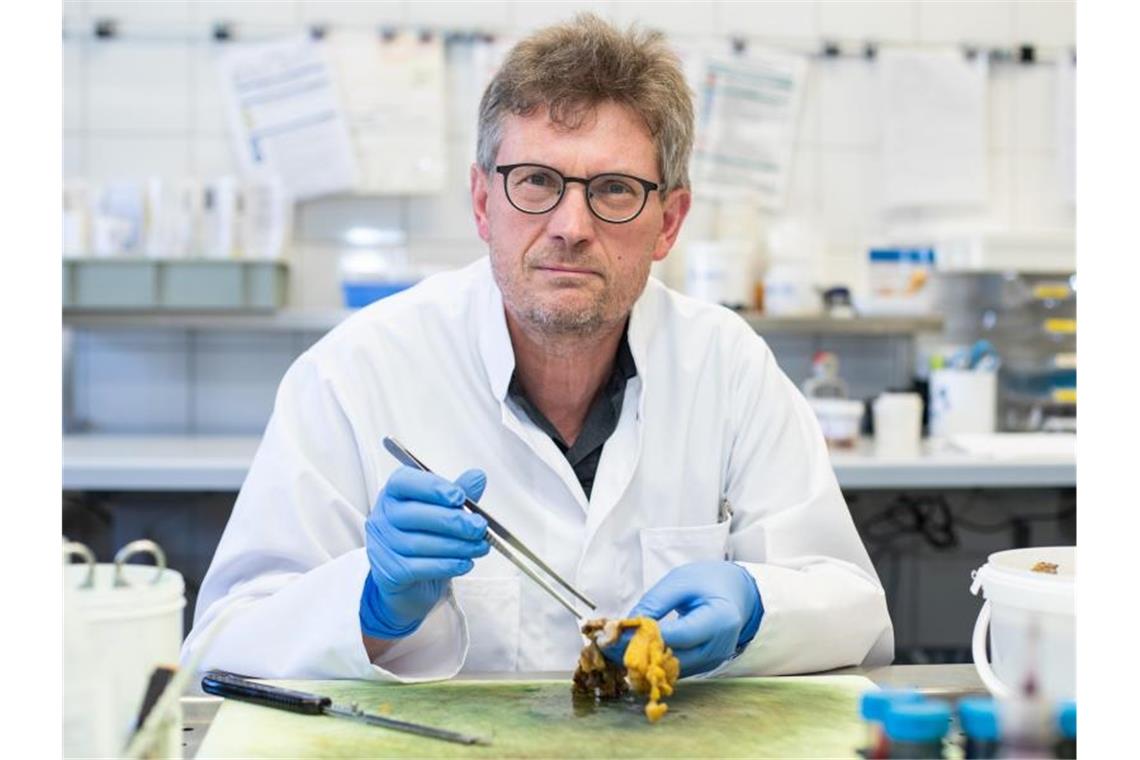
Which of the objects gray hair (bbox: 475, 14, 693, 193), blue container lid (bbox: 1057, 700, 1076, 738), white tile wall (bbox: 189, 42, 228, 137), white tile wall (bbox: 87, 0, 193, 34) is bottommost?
blue container lid (bbox: 1057, 700, 1076, 738)

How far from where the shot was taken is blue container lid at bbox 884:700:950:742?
61 centimetres

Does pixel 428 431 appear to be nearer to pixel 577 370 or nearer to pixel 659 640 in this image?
Answer: pixel 577 370

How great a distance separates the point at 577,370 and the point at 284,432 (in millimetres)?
375

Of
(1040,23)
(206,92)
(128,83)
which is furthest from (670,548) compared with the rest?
(1040,23)

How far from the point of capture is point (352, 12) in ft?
10.4

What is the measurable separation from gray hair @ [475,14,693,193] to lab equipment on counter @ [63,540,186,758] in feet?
2.52

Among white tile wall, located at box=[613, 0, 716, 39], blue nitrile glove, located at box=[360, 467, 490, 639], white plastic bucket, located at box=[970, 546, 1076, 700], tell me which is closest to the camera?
white plastic bucket, located at box=[970, 546, 1076, 700]

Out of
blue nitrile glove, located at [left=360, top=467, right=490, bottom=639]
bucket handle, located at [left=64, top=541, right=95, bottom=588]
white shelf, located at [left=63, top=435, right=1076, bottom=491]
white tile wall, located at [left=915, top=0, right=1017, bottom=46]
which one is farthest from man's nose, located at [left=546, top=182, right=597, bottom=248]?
white tile wall, located at [left=915, top=0, right=1017, bottom=46]

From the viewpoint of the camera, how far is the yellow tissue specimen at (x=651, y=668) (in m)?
1.00

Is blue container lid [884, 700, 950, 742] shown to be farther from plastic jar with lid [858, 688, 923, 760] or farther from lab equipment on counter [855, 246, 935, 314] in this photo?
lab equipment on counter [855, 246, 935, 314]

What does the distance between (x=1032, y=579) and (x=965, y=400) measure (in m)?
2.16

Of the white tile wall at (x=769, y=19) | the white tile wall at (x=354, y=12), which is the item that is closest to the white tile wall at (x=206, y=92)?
the white tile wall at (x=354, y=12)

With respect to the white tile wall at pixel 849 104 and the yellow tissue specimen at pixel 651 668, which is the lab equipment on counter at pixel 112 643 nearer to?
the yellow tissue specimen at pixel 651 668

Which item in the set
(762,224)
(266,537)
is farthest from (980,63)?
(266,537)
